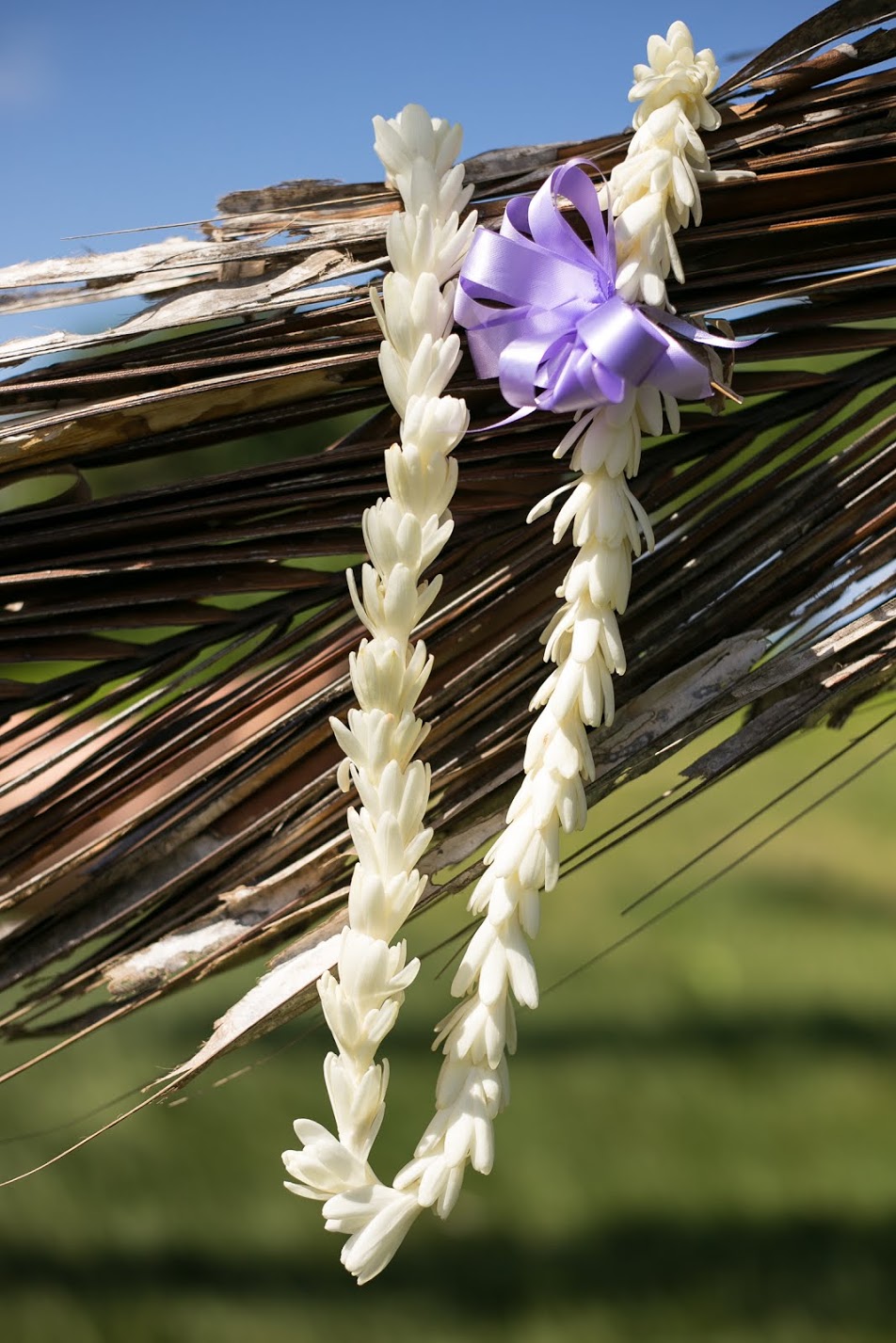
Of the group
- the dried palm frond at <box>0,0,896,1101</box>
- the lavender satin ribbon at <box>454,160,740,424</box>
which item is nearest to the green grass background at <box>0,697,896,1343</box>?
the dried palm frond at <box>0,0,896,1101</box>

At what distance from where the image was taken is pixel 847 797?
150cm

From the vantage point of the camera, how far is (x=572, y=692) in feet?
1.31

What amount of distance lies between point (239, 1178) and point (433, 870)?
734 millimetres

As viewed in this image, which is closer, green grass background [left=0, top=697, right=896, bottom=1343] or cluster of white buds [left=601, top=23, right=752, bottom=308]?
cluster of white buds [left=601, top=23, right=752, bottom=308]

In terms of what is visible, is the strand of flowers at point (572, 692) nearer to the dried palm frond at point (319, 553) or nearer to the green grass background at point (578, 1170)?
the dried palm frond at point (319, 553)

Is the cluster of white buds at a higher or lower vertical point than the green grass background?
higher

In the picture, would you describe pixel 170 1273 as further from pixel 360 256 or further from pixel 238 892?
pixel 360 256

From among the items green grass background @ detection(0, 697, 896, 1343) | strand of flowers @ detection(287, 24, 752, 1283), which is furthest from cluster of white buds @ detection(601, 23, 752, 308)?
green grass background @ detection(0, 697, 896, 1343)

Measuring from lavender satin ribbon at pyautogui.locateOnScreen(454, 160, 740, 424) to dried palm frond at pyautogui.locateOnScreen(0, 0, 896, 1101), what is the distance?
75 mm

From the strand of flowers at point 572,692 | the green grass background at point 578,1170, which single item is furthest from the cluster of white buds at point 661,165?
the green grass background at point 578,1170

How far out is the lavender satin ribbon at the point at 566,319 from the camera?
1.24 feet

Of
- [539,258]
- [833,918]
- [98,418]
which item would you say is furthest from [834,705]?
[833,918]

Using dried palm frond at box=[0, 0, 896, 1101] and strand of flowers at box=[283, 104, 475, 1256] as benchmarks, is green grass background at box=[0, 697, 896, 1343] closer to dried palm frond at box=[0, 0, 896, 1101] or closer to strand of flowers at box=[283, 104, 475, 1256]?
dried palm frond at box=[0, 0, 896, 1101]

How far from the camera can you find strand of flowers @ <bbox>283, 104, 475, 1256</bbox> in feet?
1.23
